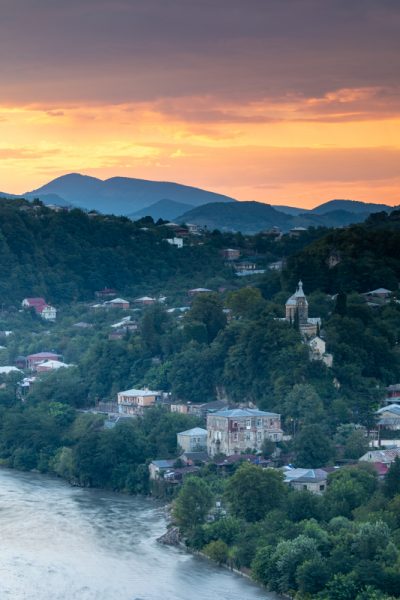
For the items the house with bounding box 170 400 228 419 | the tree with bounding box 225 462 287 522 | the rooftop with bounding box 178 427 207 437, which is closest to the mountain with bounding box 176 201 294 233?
the house with bounding box 170 400 228 419

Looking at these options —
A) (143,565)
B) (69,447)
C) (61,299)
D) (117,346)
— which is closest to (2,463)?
(69,447)

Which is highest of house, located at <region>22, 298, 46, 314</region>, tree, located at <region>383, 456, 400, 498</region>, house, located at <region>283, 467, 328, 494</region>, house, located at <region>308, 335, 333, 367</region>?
house, located at <region>22, 298, 46, 314</region>

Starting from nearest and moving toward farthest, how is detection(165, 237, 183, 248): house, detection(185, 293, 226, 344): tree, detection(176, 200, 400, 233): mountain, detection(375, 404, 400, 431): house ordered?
detection(375, 404, 400, 431): house
detection(185, 293, 226, 344): tree
detection(165, 237, 183, 248): house
detection(176, 200, 400, 233): mountain

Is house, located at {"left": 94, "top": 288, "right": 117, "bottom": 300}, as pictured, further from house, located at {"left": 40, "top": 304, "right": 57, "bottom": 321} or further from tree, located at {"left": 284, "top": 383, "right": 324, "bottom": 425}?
tree, located at {"left": 284, "top": 383, "right": 324, "bottom": 425}

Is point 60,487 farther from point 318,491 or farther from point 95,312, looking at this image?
point 95,312

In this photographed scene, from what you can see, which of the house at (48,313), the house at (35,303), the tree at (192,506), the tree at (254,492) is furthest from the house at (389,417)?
the house at (35,303)
